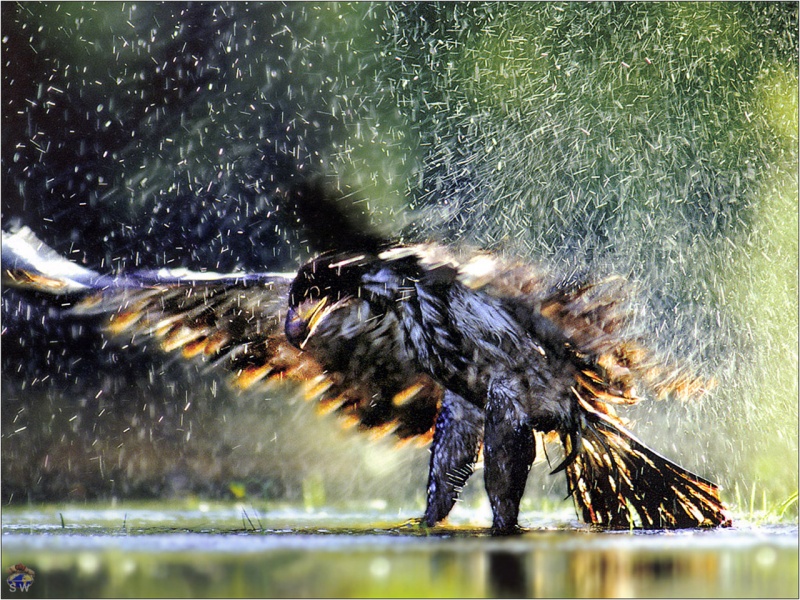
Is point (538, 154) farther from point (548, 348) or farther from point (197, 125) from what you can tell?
point (197, 125)

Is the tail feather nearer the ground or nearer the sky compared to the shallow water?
nearer the sky

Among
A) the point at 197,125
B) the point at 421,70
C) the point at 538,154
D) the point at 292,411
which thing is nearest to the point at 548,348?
the point at 538,154

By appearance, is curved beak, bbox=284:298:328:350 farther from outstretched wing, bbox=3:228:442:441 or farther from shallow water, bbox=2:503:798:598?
shallow water, bbox=2:503:798:598

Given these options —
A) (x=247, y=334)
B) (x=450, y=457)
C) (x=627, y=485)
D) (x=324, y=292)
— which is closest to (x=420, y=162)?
(x=324, y=292)

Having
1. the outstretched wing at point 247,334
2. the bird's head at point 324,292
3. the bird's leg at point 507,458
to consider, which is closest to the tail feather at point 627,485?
the bird's leg at point 507,458

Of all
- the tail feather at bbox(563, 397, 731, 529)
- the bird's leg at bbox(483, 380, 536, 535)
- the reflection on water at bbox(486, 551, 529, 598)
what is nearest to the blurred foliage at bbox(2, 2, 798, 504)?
the tail feather at bbox(563, 397, 731, 529)

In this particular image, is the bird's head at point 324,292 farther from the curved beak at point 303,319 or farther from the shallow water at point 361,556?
the shallow water at point 361,556

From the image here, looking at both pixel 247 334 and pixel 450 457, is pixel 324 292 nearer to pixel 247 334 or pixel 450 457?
pixel 247 334
